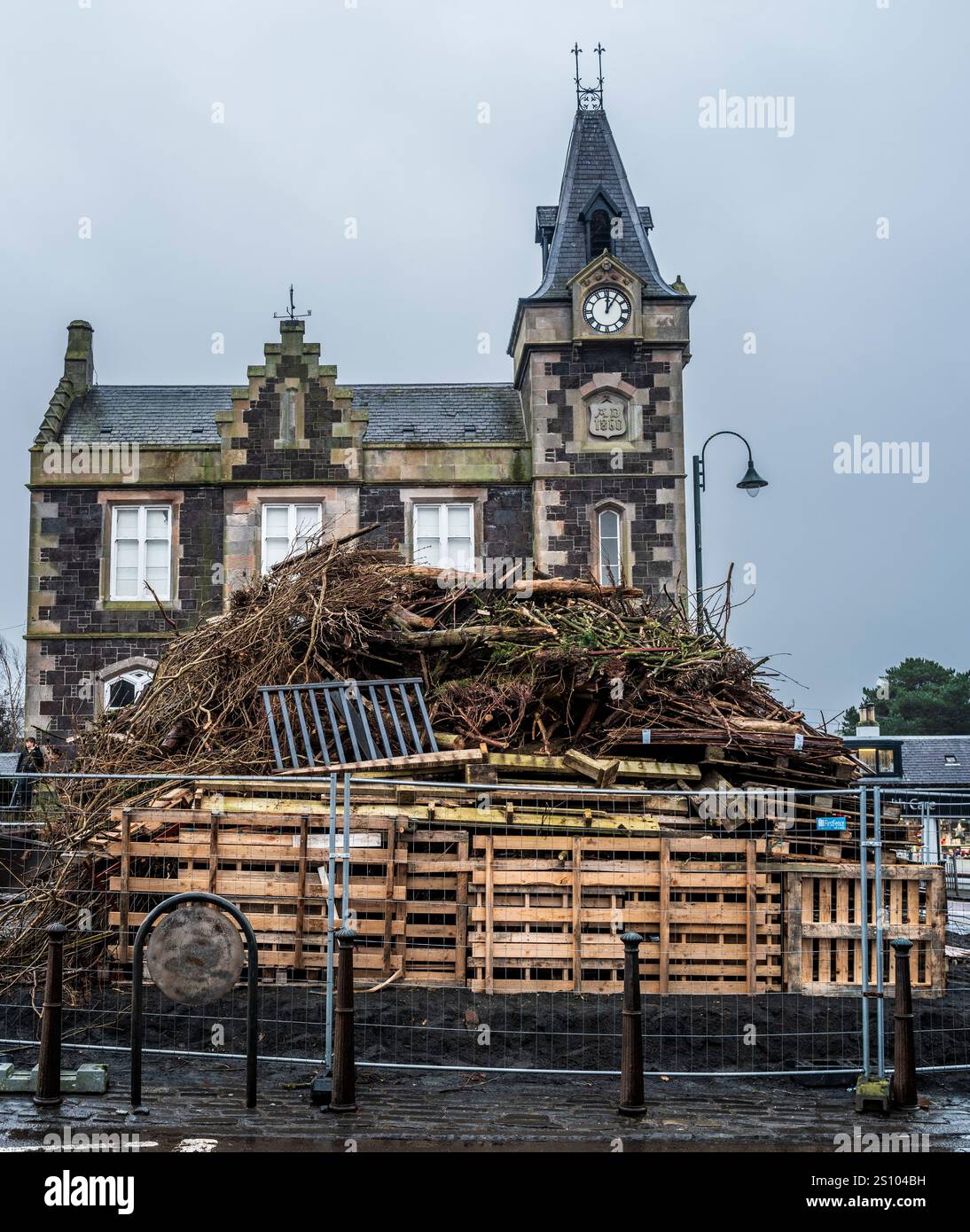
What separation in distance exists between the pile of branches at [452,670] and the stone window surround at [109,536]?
10006 millimetres

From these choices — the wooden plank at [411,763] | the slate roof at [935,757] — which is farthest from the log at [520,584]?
the slate roof at [935,757]

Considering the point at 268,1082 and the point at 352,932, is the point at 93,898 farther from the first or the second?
the point at 352,932

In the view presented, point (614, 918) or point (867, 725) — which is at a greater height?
point (867, 725)

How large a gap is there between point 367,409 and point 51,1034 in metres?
20.5

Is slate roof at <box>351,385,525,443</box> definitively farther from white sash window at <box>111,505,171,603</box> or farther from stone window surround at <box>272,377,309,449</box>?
white sash window at <box>111,505,171,603</box>

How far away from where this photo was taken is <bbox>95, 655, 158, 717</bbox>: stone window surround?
2431 centimetres

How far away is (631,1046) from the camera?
24.2ft

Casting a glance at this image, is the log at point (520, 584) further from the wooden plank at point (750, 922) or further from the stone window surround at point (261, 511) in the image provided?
the stone window surround at point (261, 511)

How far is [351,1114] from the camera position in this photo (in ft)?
24.4

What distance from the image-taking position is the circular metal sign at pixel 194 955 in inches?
297

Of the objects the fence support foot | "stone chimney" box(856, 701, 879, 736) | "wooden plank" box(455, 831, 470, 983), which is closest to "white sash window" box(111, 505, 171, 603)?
"wooden plank" box(455, 831, 470, 983)

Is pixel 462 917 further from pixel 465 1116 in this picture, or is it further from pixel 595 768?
pixel 465 1116

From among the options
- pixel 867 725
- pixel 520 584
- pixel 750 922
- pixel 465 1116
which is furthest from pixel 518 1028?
pixel 867 725

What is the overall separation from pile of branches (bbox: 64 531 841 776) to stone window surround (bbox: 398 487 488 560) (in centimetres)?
981
